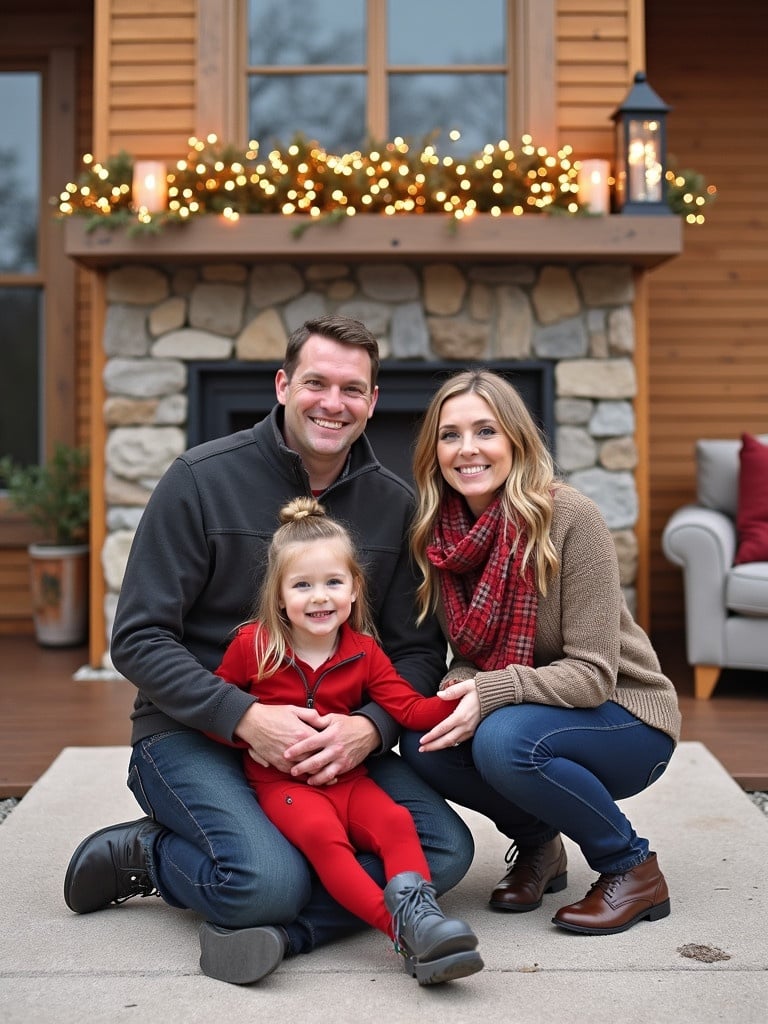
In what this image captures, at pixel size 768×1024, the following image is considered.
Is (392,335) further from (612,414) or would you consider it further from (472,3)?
(472,3)

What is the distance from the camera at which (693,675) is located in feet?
14.1

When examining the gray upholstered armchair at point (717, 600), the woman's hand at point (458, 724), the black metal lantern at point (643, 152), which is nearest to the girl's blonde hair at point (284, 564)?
the woman's hand at point (458, 724)

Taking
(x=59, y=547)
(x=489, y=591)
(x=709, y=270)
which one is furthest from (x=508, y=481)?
(x=709, y=270)

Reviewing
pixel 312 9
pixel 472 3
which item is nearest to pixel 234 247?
pixel 312 9

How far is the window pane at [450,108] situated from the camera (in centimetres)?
448

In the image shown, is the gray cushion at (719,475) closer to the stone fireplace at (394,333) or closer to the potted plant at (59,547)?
the stone fireplace at (394,333)

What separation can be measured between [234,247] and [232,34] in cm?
94

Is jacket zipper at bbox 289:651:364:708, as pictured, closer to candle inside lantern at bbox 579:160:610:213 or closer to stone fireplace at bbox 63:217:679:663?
stone fireplace at bbox 63:217:679:663

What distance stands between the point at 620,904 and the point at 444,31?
3.66m

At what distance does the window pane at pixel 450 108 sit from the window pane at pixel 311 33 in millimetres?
231

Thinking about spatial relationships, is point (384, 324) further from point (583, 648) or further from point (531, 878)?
Answer: point (531, 878)

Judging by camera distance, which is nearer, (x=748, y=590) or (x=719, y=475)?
(x=748, y=590)

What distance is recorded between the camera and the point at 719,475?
4.43 metres

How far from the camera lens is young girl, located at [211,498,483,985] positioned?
6.16 feet
